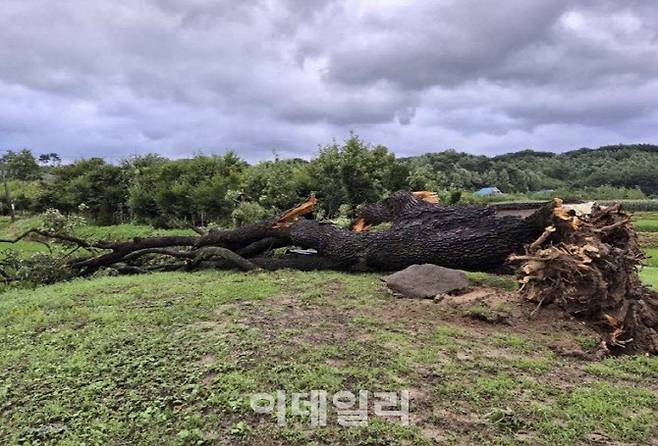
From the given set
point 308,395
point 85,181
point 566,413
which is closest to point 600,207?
point 566,413

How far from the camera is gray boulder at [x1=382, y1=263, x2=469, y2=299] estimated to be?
5.58 m

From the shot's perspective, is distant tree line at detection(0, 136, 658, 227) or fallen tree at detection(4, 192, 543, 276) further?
distant tree line at detection(0, 136, 658, 227)

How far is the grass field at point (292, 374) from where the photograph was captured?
2.75 metres

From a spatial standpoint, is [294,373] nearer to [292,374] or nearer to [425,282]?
[292,374]

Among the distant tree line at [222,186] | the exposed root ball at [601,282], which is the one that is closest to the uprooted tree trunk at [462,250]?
the exposed root ball at [601,282]

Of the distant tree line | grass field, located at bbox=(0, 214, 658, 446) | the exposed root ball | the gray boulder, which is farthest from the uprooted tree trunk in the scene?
the distant tree line

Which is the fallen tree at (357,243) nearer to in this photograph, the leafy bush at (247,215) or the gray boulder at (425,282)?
the gray boulder at (425,282)

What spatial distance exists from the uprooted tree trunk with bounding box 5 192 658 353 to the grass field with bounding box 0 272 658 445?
0.56 m

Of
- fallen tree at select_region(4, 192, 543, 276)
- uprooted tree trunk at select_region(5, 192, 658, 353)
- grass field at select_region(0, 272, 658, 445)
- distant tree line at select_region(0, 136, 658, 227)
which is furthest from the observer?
distant tree line at select_region(0, 136, 658, 227)

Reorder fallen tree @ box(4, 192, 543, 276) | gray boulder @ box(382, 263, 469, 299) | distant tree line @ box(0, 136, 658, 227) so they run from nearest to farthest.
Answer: gray boulder @ box(382, 263, 469, 299)
fallen tree @ box(4, 192, 543, 276)
distant tree line @ box(0, 136, 658, 227)

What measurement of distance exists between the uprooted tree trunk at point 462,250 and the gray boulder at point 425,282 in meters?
0.74

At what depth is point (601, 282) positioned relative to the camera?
4715mm

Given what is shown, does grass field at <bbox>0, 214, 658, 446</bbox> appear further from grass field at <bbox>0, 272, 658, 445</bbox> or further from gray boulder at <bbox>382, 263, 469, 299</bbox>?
gray boulder at <bbox>382, 263, 469, 299</bbox>

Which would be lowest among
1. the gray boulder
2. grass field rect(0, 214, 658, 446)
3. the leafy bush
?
grass field rect(0, 214, 658, 446)
